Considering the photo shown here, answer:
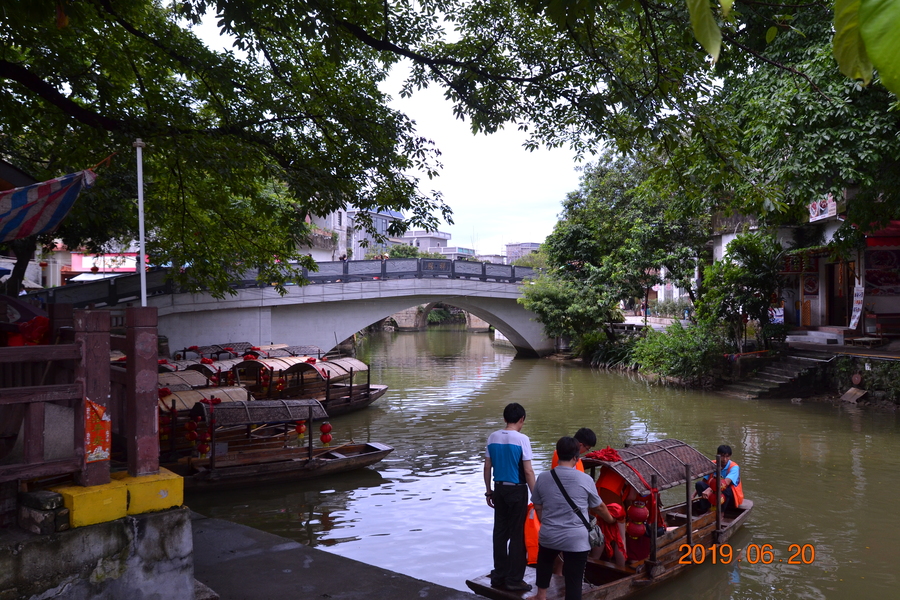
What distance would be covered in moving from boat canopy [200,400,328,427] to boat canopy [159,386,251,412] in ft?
1.65

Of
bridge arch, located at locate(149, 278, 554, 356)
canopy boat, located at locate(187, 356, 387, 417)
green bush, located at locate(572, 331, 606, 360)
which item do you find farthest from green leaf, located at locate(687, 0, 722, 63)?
green bush, located at locate(572, 331, 606, 360)

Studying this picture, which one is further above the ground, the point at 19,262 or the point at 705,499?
the point at 19,262

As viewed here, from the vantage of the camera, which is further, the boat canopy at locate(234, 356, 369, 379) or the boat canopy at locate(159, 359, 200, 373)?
the boat canopy at locate(234, 356, 369, 379)

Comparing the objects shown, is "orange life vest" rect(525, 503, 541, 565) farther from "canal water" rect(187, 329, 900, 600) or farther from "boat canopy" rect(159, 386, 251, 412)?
"boat canopy" rect(159, 386, 251, 412)

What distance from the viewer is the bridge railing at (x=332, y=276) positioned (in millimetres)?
16097

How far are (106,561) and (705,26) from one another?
373cm

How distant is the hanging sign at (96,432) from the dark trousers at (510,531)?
9.32ft

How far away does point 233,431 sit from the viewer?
10.5 meters

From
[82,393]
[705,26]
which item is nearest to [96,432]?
[82,393]

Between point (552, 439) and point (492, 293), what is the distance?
541 inches

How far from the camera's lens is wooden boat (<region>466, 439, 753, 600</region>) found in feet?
17.6

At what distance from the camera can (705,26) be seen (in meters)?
1.11

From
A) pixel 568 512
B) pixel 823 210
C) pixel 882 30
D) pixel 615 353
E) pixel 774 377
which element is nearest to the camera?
pixel 882 30
